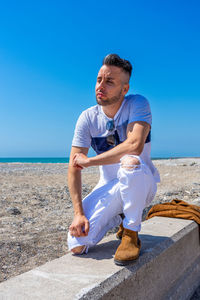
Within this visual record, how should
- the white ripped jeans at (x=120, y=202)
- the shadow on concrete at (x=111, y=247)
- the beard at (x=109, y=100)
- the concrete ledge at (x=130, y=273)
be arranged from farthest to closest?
1. the beard at (x=109, y=100)
2. the shadow on concrete at (x=111, y=247)
3. the white ripped jeans at (x=120, y=202)
4. the concrete ledge at (x=130, y=273)

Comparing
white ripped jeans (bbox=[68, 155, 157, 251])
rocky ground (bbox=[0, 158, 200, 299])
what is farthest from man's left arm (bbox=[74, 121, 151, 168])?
rocky ground (bbox=[0, 158, 200, 299])

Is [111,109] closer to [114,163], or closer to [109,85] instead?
[109,85]

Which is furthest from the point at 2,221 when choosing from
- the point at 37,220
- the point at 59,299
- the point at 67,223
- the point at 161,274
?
the point at 59,299

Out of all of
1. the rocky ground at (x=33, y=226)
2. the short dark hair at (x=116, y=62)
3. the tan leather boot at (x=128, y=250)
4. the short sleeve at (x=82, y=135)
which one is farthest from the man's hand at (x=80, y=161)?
the rocky ground at (x=33, y=226)

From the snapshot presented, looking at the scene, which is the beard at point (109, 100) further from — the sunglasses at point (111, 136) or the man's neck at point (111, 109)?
the sunglasses at point (111, 136)

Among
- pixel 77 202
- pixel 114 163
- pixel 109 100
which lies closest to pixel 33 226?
pixel 77 202

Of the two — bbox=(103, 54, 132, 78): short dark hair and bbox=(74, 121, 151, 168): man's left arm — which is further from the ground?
bbox=(103, 54, 132, 78): short dark hair

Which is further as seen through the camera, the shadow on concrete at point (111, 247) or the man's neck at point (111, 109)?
the man's neck at point (111, 109)

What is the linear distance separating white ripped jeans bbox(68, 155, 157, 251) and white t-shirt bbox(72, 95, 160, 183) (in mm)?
289

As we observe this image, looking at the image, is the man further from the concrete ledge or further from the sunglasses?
the concrete ledge

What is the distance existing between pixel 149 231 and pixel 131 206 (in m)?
0.90

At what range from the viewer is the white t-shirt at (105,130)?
9.08 feet

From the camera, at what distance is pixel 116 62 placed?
2.68 meters

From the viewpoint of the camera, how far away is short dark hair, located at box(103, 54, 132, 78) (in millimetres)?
2678
